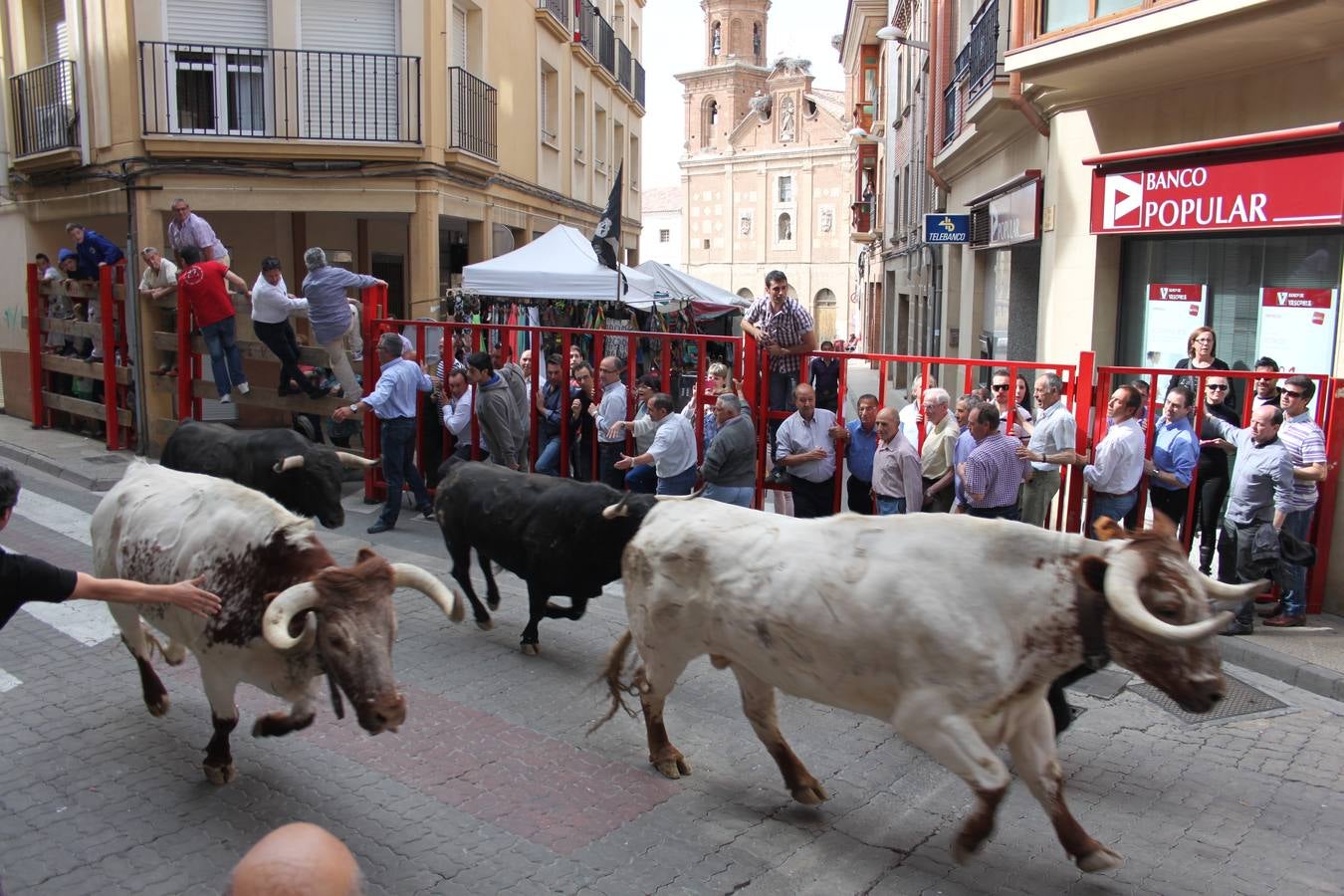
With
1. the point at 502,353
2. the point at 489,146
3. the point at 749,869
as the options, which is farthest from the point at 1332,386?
the point at 489,146

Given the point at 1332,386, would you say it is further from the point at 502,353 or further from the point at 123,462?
the point at 123,462

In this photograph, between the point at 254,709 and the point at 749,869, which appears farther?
the point at 254,709

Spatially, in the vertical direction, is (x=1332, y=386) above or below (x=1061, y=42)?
below

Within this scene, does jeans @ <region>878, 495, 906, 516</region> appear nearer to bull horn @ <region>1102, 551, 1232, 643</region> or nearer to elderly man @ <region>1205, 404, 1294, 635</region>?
elderly man @ <region>1205, 404, 1294, 635</region>

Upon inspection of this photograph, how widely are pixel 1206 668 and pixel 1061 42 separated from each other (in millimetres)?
7755

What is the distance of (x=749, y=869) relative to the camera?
173 inches

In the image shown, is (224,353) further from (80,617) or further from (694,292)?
(694,292)

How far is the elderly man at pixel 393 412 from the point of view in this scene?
10047mm

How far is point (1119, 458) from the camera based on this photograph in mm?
7453

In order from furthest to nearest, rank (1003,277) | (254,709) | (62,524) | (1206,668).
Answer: (1003,277) → (62,524) → (254,709) → (1206,668)

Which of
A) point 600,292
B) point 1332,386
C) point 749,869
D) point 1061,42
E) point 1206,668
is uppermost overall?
point 1061,42

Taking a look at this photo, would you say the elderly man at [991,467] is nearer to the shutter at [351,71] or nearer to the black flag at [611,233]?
the black flag at [611,233]

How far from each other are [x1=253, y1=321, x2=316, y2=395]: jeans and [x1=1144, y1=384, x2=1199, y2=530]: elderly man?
26.6 feet

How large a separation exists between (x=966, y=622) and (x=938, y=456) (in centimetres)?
387
